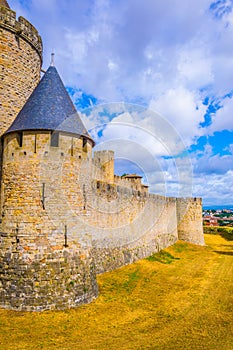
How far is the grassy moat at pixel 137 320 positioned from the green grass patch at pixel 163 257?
4.35 metres

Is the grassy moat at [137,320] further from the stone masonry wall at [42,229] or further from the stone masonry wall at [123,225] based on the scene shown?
the stone masonry wall at [123,225]

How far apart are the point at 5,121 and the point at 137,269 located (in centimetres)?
940

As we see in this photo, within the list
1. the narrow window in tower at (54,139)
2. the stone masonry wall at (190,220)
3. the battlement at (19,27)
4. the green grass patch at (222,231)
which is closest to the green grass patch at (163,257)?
the stone masonry wall at (190,220)

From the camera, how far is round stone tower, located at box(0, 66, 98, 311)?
783 centimetres

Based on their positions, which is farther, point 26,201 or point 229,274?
point 229,274

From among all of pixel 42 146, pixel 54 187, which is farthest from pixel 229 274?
pixel 42 146

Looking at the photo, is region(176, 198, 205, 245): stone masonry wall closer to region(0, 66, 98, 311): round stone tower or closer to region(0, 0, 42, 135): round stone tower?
region(0, 66, 98, 311): round stone tower

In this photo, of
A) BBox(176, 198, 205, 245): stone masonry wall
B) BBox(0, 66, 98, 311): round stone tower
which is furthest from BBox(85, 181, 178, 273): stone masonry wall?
BBox(176, 198, 205, 245): stone masonry wall

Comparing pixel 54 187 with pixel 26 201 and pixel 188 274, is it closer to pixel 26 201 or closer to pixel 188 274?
pixel 26 201

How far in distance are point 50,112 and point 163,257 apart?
13.1 meters

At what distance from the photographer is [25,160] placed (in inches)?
330

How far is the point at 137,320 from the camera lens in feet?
25.2

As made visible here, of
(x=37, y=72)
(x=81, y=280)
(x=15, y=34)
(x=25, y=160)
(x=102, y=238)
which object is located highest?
(x=15, y=34)

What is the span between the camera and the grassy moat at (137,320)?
628 centimetres
